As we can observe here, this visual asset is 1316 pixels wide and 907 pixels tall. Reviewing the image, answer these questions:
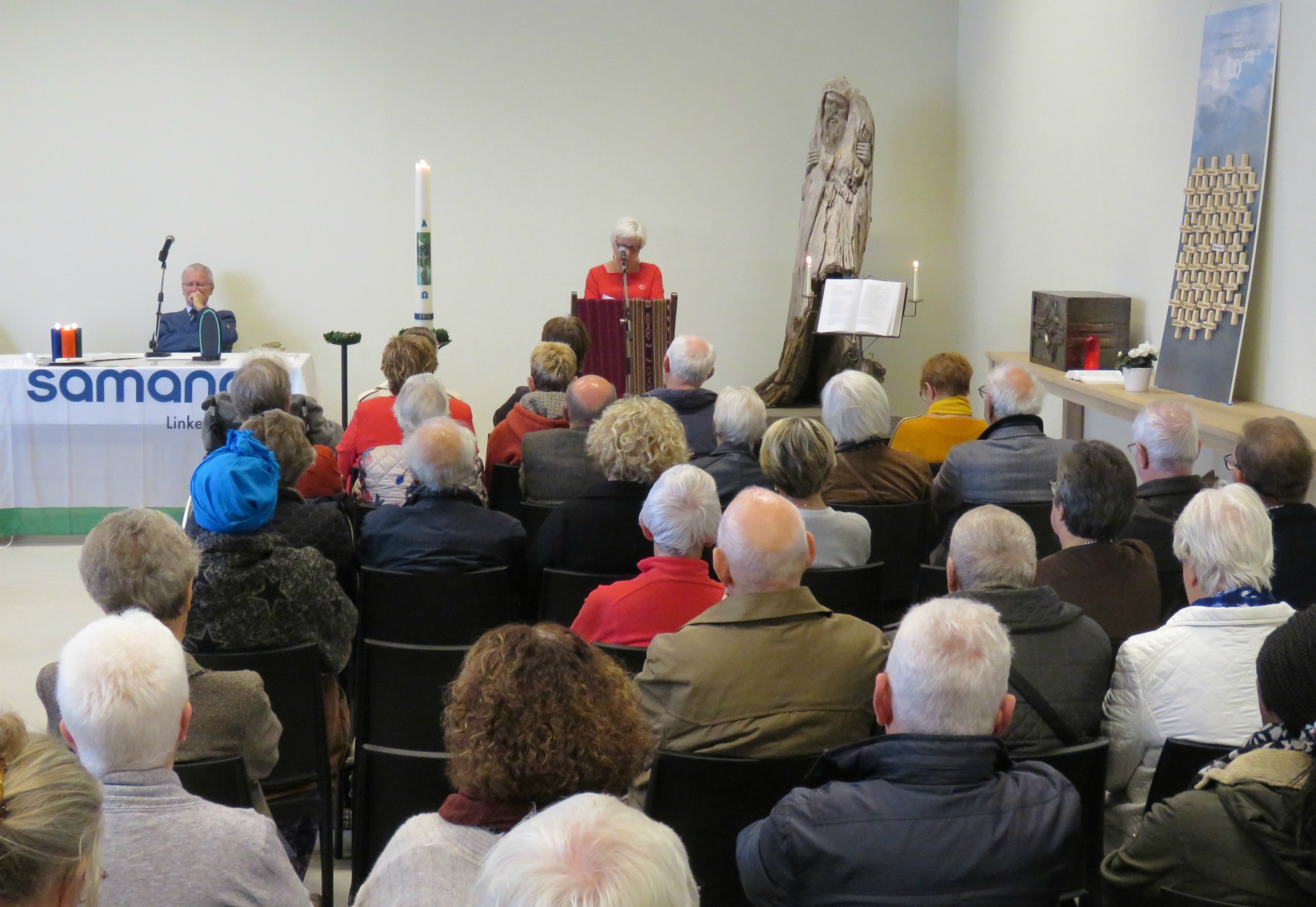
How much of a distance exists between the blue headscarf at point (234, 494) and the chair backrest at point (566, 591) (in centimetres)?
68

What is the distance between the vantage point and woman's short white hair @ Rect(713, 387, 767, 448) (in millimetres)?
3797

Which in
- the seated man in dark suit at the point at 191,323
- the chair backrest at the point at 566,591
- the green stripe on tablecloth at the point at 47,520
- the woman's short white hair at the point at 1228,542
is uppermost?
the seated man in dark suit at the point at 191,323

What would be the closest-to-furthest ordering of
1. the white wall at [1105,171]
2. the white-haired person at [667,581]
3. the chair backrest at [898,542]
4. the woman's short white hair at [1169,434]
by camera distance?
the white-haired person at [667,581] → the woman's short white hair at [1169,434] → the chair backrest at [898,542] → the white wall at [1105,171]

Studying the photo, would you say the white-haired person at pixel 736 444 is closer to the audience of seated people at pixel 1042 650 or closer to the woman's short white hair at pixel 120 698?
the audience of seated people at pixel 1042 650

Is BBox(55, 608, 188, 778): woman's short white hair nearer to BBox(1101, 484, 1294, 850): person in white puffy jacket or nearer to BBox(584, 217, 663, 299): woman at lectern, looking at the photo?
BBox(1101, 484, 1294, 850): person in white puffy jacket

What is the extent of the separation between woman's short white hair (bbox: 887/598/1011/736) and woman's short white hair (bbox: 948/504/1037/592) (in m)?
0.55

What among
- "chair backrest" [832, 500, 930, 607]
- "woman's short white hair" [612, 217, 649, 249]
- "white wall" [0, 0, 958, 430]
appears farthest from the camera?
"white wall" [0, 0, 958, 430]

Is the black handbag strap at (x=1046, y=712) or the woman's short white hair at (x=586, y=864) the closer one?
the woman's short white hair at (x=586, y=864)

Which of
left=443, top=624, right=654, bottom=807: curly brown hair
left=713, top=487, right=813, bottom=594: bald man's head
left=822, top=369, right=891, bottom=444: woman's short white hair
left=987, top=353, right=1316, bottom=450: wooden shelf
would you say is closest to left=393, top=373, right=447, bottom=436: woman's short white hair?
left=822, top=369, right=891, bottom=444: woman's short white hair

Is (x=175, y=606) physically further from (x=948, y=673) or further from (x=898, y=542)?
(x=898, y=542)

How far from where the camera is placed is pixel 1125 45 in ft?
18.5

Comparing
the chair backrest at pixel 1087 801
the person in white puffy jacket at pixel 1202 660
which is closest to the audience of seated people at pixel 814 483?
the person in white puffy jacket at pixel 1202 660

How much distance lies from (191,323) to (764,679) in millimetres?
6231

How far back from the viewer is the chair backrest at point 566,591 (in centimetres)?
301
